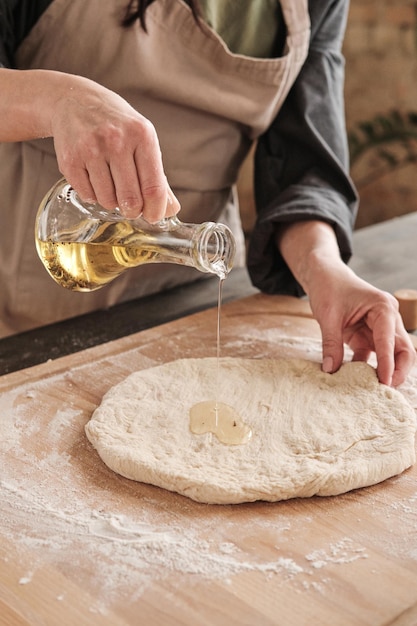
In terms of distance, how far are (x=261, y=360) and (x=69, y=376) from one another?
33cm

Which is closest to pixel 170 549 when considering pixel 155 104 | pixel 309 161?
pixel 155 104

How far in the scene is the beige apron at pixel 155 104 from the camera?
52.4 inches

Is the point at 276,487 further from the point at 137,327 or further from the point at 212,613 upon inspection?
the point at 137,327

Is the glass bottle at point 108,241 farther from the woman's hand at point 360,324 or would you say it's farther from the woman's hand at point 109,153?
the woman's hand at point 360,324

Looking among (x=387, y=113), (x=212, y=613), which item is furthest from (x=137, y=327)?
(x=387, y=113)

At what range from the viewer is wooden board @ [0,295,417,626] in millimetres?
788

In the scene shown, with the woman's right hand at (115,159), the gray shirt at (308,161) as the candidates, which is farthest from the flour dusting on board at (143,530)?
the gray shirt at (308,161)

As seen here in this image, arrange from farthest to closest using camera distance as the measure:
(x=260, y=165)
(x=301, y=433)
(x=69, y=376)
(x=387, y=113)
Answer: (x=387, y=113) → (x=260, y=165) → (x=69, y=376) → (x=301, y=433)

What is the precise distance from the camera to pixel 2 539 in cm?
90

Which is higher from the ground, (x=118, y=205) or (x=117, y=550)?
(x=118, y=205)

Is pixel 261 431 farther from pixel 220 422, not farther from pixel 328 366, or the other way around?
pixel 328 366

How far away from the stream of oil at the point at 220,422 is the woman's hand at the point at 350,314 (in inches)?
8.8

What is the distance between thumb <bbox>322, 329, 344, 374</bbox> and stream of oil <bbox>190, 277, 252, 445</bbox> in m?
0.21

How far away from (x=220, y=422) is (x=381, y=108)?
132 inches
